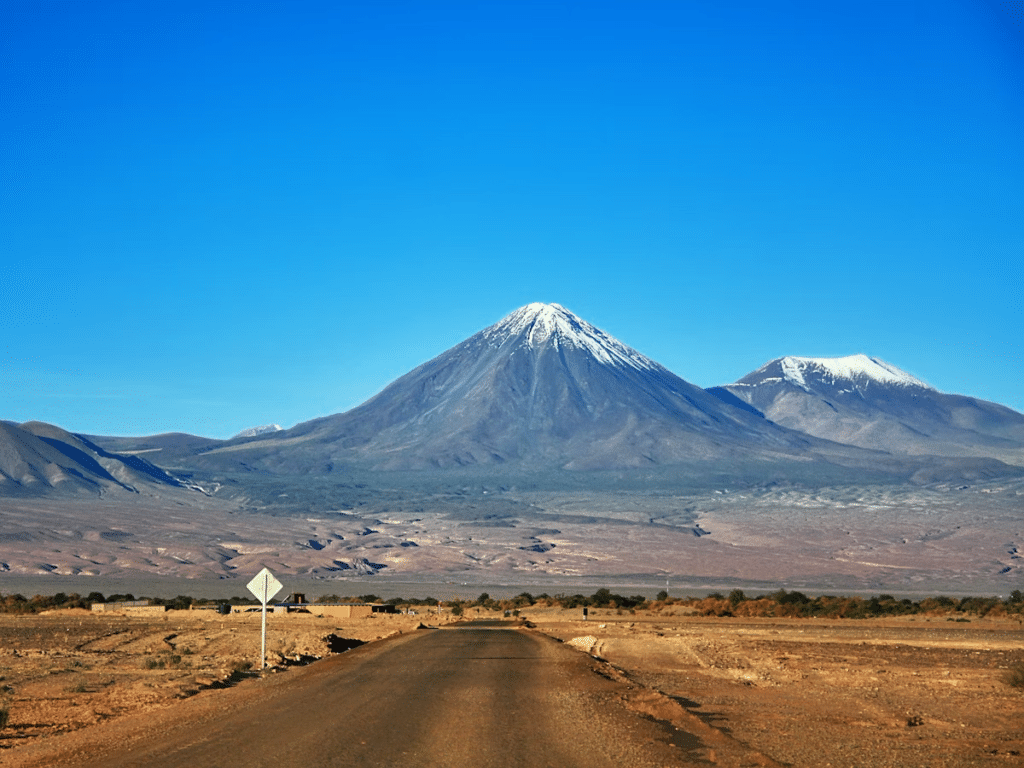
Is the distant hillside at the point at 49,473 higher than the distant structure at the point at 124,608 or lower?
higher

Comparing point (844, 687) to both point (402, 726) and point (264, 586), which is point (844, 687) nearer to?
point (402, 726)

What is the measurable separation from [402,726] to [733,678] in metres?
10.7

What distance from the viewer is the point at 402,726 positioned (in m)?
13.6

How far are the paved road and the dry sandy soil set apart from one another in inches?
31.9

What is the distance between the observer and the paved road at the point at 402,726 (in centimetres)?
1148

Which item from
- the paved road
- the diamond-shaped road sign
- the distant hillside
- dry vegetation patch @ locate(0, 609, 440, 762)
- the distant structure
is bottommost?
the distant structure

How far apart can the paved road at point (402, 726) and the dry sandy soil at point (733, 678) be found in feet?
2.66

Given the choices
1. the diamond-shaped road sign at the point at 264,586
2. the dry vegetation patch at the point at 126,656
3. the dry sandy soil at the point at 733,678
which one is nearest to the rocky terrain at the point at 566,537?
the dry vegetation patch at the point at 126,656

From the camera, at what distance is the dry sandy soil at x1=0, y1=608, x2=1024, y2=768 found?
1408cm

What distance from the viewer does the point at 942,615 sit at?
175 ft

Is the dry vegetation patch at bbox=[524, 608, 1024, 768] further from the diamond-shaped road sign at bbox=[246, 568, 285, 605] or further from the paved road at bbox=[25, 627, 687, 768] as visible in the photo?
the diamond-shaped road sign at bbox=[246, 568, 285, 605]

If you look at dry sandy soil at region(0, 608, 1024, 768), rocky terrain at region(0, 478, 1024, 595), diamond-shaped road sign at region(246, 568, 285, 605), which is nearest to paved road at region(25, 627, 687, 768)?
dry sandy soil at region(0, 608, 1024, 768)

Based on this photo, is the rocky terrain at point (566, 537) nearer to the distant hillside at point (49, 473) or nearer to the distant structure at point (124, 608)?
the distant hillside at point (49, 473)

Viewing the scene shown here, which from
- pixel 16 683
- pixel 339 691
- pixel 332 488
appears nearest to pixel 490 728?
pixel 339 691
